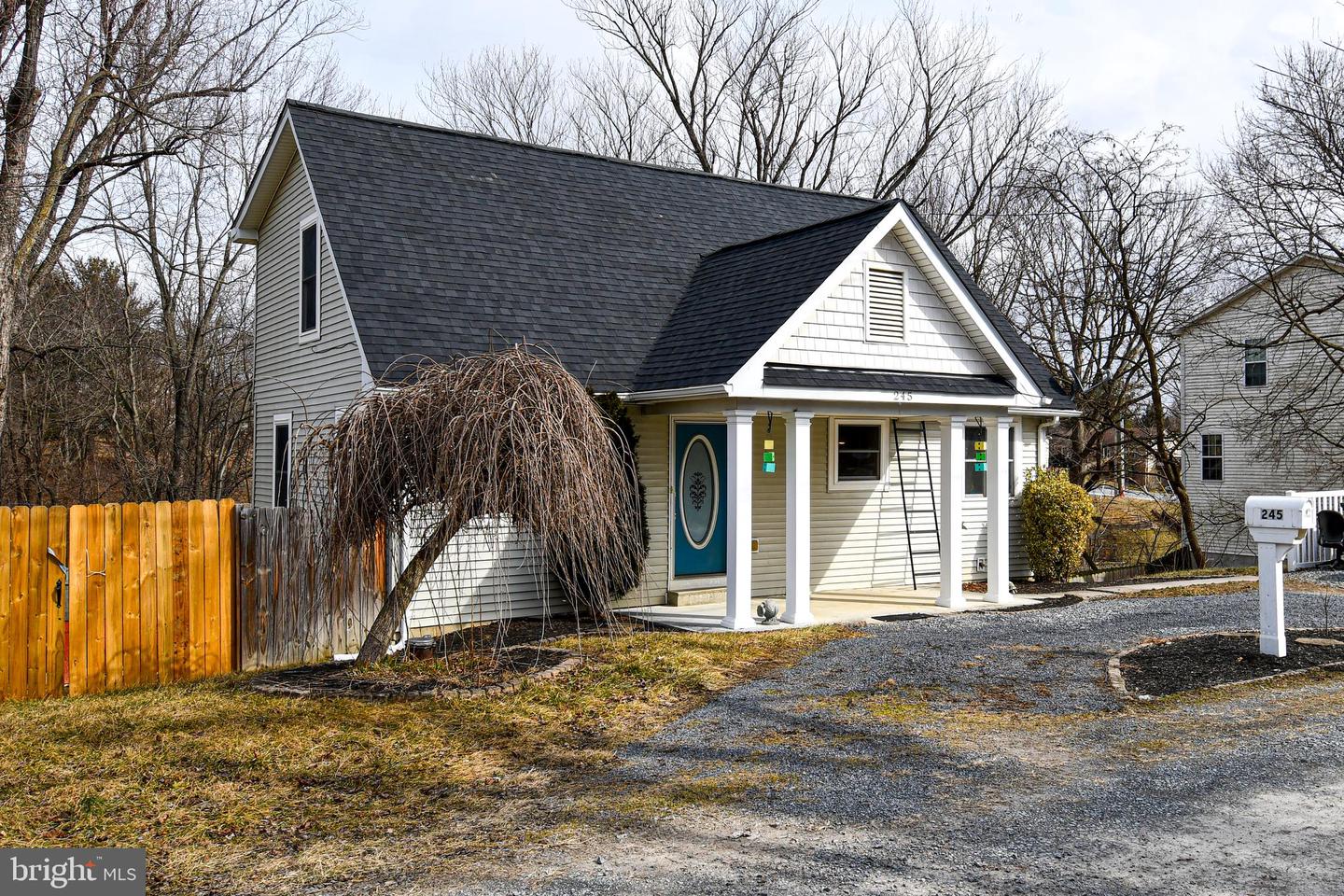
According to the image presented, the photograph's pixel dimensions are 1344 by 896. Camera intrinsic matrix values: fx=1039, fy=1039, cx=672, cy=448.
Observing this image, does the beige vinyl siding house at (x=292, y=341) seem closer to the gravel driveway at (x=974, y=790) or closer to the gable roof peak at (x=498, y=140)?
the gable roof peak at (x=498, y=140)

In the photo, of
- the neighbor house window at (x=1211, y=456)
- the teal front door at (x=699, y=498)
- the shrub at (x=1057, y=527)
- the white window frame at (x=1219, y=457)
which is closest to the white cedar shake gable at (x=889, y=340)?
the teal front door at (x=699, y=498)

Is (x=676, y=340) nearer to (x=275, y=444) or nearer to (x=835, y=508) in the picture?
(x=835, y=508)

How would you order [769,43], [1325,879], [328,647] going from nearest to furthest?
[1325,879]
[328,647]
[769,43]

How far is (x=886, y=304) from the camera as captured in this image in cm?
1272

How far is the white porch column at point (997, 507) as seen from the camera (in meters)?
13.4

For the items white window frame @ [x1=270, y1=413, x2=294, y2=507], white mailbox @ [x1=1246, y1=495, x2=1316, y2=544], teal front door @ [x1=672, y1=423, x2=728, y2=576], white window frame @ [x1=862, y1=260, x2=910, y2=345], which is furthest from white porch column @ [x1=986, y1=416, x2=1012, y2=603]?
white window frame @ [x1=270, y1=413, x2=294, y2=507]

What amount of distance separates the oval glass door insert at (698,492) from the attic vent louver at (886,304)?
110 inches

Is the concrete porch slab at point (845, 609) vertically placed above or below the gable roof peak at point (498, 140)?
below

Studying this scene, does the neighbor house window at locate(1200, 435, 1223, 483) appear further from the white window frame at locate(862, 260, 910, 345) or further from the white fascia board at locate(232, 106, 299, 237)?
the white fascia board at locate(232, 106, 299, 237)

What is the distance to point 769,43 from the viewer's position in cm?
3275

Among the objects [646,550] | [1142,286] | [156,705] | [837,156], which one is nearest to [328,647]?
[156,705]

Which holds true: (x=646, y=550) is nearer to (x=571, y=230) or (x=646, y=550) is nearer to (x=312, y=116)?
(x=571, y=230)

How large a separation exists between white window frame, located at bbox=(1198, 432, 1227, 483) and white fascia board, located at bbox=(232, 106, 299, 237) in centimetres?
2717

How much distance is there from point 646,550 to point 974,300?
16.9 feet
